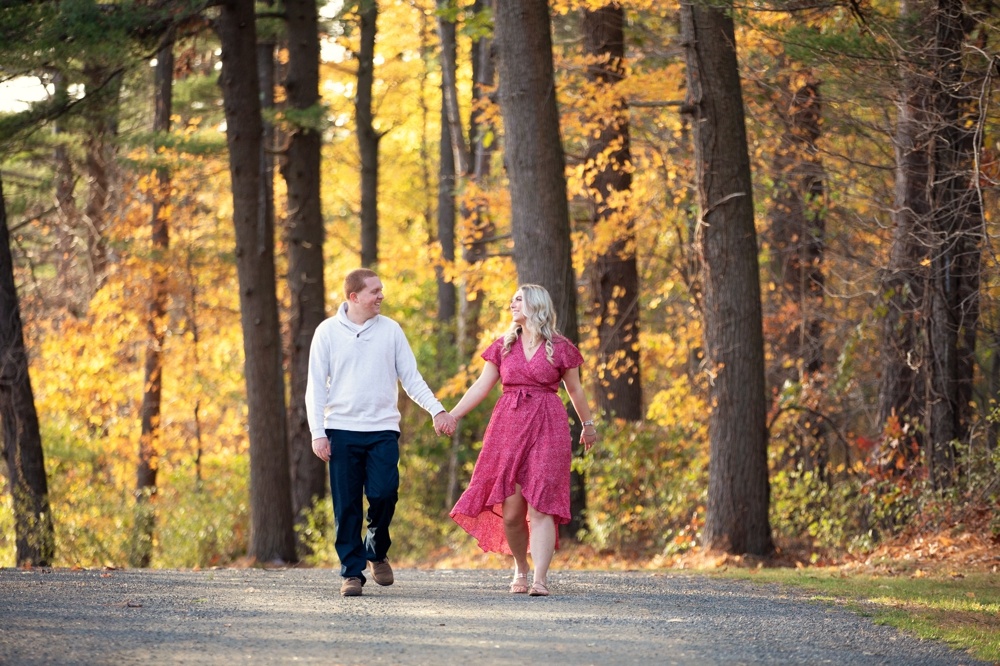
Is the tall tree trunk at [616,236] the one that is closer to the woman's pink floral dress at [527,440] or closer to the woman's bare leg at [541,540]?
the woman's pink floral dress at [527,440]

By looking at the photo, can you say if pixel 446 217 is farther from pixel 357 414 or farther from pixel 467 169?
pixel 357 414

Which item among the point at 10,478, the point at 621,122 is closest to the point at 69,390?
the point at 10,478

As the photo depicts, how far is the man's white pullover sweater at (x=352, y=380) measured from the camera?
8328mm

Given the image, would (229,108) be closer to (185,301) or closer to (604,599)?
(604,599)

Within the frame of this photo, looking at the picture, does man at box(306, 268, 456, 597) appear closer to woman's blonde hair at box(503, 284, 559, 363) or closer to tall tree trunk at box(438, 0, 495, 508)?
woman's blonde hair at box(503, 284, 559, 363)


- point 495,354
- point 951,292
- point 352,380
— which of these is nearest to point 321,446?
point 352,380

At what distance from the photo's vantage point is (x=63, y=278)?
28.9 metres

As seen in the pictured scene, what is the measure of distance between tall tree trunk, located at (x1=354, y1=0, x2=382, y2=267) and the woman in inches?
714

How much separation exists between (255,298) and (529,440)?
27.4 ft

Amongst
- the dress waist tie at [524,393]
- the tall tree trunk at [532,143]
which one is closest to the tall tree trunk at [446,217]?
the tall tree trunk at [532,143]

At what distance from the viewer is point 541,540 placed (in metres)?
8.43

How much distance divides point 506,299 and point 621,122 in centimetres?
326

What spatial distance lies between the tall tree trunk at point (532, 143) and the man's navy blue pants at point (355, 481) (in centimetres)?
551

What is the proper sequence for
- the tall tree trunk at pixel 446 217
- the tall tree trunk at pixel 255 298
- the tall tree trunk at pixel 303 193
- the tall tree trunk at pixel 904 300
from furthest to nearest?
the tall tree trunk at pixel 446 217
the tall tree trunk at pixel 303 193
the tall tree trunk at pixel 255 298
the tall tree trunk at pixel 904 300
